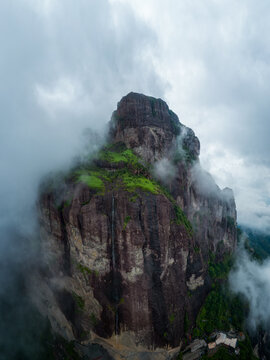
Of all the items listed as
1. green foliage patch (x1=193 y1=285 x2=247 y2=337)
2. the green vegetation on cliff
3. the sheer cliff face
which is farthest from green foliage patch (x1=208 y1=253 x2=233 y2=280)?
→ the green vegetation on cliff

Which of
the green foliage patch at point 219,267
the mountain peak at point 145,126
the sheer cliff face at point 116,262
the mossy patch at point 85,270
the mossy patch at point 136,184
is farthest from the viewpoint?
the green foliage patch at point 219,267

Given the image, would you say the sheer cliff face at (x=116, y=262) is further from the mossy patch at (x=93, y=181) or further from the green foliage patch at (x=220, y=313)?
the green foliage patch at (x=220, y=313)

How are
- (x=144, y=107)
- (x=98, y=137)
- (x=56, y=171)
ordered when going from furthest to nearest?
1. (x=98, y=137)
2. (x=144, y=107)
3. (x=56, y=171)

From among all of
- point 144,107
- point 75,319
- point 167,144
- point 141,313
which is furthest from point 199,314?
point 144,107

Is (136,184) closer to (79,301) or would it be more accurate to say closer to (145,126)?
(145,126)

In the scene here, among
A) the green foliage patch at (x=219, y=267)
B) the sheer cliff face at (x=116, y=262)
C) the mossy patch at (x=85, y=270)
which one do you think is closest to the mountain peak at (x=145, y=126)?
the sheer cliff face at (x=116, y=262)

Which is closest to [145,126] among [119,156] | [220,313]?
[119,156]

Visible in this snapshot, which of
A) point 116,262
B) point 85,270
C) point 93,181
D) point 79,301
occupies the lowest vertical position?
point 79,301

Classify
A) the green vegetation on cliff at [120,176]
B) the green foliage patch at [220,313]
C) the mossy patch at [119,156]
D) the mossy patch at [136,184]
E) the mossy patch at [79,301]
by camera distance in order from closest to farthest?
the mossy patch at [79,301] → the mossy patch at [136,184] → the green vegetation on cliff at [120,176] → the green foliage patch at [220,313] → the mossy patch at [119,156]

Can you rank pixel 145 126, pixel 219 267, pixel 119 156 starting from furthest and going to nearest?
pixel 219 267 → pixel 145 126 → pixel 119 156

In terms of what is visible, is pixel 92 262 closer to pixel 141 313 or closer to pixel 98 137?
pixel 141 313

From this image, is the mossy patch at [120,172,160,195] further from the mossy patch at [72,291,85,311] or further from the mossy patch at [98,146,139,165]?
the mossy patch at [72,291,85,311]
